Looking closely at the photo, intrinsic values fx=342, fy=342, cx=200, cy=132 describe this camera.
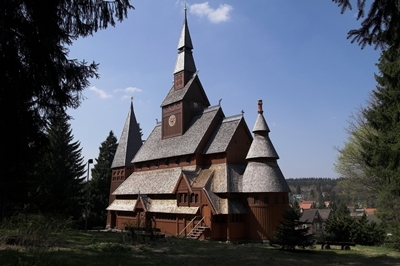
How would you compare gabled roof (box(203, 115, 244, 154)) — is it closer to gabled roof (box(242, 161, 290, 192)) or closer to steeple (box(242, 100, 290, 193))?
steeple (box(242, 100, 290, 193))

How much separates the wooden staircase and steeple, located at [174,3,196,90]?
18677mm

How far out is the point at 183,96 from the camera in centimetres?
4066

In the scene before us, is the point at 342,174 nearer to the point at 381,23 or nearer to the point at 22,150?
the point at 381,23

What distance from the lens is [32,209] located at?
38375 mm

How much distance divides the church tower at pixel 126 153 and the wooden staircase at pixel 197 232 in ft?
68.6

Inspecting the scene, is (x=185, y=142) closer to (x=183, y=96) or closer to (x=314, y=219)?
(x=183, y=96)

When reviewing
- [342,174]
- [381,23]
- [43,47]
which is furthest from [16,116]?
[342,174]

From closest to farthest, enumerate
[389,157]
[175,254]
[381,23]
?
1. [381,23]
2. [175,254]
3. [389,157]

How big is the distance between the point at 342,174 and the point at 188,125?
1833 cm

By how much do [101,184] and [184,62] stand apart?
3042 centimetres

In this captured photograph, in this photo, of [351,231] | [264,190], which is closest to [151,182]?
[264,190]

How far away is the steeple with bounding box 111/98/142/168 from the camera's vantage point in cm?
4978

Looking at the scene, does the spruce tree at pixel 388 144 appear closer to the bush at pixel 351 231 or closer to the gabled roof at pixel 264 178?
the bush at pixel 351 231

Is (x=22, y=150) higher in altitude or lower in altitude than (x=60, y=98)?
lower
